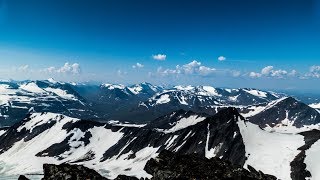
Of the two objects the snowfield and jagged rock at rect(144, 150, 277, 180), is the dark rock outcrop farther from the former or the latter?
jagged rock at rect(144, 150, 277, 180)

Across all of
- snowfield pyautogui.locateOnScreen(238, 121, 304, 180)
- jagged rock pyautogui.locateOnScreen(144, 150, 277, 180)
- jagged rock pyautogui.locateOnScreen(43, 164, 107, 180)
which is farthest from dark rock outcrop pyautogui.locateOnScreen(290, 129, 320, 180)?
jagged rock pyautogui.locateOnScreen(43, 164, 107, 180)

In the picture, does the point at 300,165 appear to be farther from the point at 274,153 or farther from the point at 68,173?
the point at 68,173

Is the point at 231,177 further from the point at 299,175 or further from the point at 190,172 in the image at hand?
the point at 299,175

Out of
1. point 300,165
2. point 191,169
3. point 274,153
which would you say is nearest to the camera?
point 191,169

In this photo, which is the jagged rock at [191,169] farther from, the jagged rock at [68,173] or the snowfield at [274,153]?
the snowfield at [274,153]

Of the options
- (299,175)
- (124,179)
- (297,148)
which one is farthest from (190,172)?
(297,148)

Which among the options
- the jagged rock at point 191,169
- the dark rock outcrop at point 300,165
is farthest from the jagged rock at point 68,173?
the dark rock outcrop at point 300,165

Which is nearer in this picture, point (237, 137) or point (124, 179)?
point (124, 179)

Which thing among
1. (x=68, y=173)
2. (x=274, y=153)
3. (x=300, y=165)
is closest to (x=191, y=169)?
(x=68, y=173)
